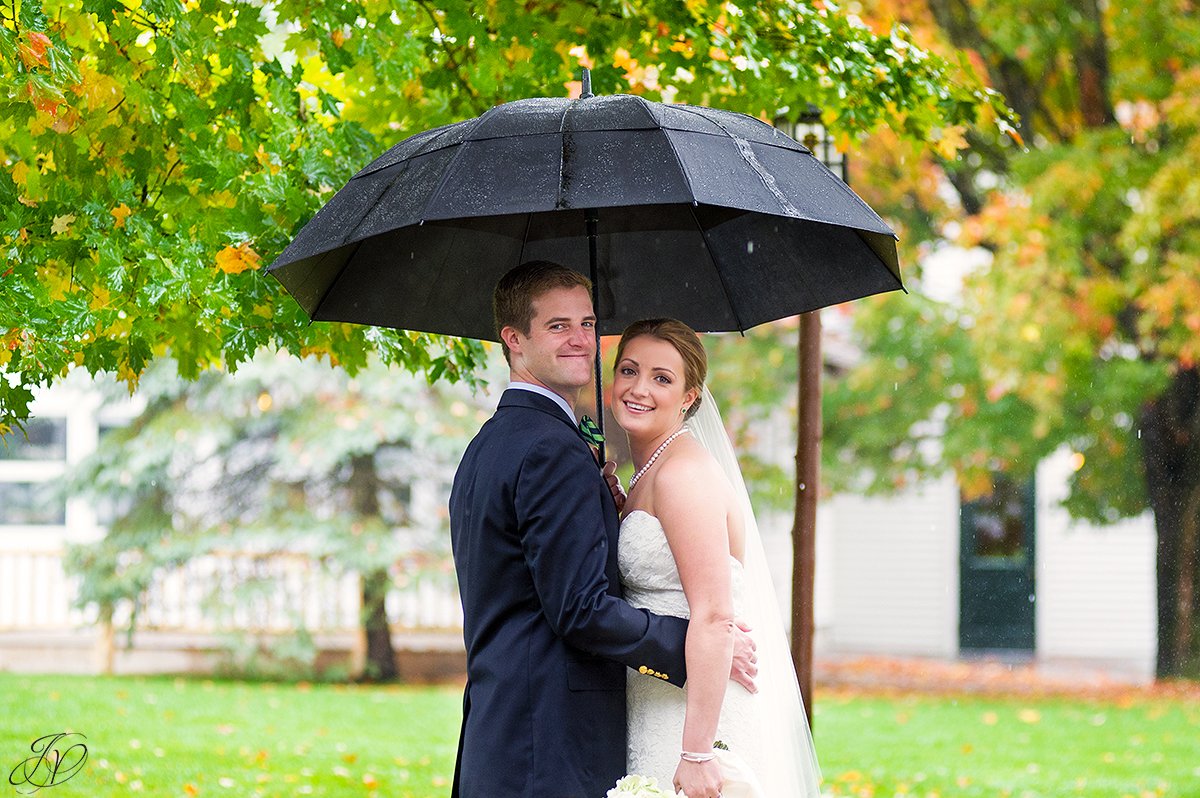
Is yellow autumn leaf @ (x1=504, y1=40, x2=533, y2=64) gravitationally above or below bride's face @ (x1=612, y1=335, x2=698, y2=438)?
above

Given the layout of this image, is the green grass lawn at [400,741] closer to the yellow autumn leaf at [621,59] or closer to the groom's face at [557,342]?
the yellow autumn leaf at [621,59]

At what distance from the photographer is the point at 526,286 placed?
11.1 feet

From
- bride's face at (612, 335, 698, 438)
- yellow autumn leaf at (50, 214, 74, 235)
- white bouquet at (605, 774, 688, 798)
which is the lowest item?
white bouquet at (605, 774, 688, 798)

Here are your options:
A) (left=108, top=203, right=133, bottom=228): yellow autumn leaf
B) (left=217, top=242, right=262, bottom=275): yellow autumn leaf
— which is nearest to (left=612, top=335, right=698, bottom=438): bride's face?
(left=217, top=242, right=262, bottom=275): yellow autumn leaf

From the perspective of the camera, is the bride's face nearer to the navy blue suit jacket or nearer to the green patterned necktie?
the green patterned necktie

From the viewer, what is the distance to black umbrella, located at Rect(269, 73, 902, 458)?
10.2 ft

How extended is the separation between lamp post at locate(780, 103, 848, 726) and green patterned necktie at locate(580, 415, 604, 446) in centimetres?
276

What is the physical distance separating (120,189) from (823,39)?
2.76 m

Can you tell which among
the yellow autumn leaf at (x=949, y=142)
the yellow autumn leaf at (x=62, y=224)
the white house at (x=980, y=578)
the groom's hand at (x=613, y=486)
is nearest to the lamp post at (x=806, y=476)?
the yellow autumn leaf at (x=949, y=142)

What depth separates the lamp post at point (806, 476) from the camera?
247 inches

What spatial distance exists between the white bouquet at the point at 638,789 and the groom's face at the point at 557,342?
0.93m

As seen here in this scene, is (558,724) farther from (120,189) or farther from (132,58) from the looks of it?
(132,58)

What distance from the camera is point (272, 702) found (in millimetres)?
12492

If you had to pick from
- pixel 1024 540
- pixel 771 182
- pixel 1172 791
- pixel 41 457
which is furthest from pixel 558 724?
pixel 1024 540
